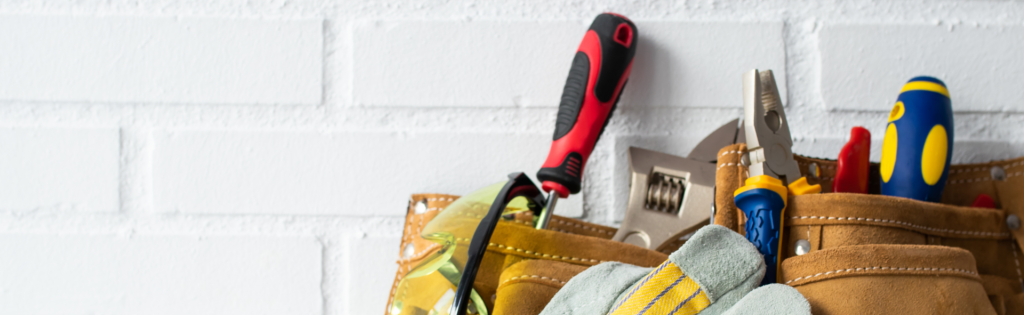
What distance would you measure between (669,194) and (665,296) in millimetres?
158

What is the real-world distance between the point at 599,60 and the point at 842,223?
22cm

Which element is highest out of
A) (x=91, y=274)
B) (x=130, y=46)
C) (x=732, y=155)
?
(x=130, y=46)

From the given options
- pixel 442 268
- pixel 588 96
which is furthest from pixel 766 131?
pixel 442 268

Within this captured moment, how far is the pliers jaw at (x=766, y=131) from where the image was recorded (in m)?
0.40

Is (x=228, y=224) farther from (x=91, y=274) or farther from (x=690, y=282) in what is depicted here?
(x=690, y=282)

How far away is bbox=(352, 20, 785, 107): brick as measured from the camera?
55cm

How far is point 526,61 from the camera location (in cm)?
56

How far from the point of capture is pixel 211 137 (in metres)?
0.55

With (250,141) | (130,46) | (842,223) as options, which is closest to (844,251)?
(842,223)

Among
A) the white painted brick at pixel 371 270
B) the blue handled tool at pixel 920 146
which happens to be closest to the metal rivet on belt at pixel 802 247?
the blue handled tool at pixel 920 146

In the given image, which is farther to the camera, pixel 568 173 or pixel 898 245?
pixel 568 173

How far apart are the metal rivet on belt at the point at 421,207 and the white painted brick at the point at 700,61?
21 cm

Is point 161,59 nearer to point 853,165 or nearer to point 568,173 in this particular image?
point 568,173

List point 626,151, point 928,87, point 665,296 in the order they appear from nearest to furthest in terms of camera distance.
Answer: point 665,296, point 928,87, point 626,151
